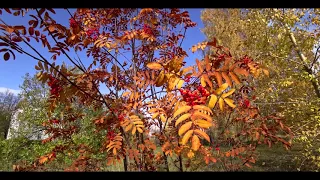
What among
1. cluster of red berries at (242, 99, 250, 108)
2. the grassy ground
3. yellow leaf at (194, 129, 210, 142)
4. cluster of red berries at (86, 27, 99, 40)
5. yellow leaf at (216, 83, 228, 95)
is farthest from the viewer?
the grassy ground

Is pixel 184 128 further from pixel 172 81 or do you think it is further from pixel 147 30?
pixel 147 30

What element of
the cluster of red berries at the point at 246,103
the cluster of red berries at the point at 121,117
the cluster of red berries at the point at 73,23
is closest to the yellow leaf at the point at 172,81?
the cluster of red berries at the point at 121,117

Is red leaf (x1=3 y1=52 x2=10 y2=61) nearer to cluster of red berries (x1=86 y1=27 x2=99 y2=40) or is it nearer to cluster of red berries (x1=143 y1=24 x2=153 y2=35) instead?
cluster of red berries (x1=86 y1=27 x2=99 y2=40)

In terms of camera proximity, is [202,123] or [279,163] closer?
[202,123]

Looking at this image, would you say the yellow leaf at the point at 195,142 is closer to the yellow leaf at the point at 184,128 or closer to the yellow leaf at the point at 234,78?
the yellow leaf at the point at 184,128

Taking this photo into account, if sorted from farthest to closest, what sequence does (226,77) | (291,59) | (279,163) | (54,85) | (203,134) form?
(279,163), (291,59), (54,85), (226,77), (203,134)

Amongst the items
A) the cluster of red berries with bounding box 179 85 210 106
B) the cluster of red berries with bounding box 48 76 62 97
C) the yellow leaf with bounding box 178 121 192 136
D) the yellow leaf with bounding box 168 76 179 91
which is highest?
the cluster of red berries with bounding box 48 76 62 97

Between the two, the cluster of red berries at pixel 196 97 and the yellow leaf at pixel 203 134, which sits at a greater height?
the cluster of red berries at pixel 196 97

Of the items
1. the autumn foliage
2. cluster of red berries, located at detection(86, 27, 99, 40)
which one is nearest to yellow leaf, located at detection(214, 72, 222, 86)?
the autumn foliage

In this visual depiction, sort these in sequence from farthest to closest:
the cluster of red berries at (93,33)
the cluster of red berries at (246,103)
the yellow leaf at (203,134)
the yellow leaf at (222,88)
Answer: the cluster of red berries at (246,103), the cluster of red berries at (93,33), the yellow leaf at (222,88), the yellow leaf at (203,134)

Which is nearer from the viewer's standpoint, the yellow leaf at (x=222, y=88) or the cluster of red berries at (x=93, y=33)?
the yellow leaf at (x=222, y=88)

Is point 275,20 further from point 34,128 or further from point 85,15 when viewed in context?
point 34,128

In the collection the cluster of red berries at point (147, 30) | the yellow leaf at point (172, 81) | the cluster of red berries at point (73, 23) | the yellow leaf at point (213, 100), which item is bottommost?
the yellow leaf at point (213, 100)

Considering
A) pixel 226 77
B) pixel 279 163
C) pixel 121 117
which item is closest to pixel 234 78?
pixel 226 77
